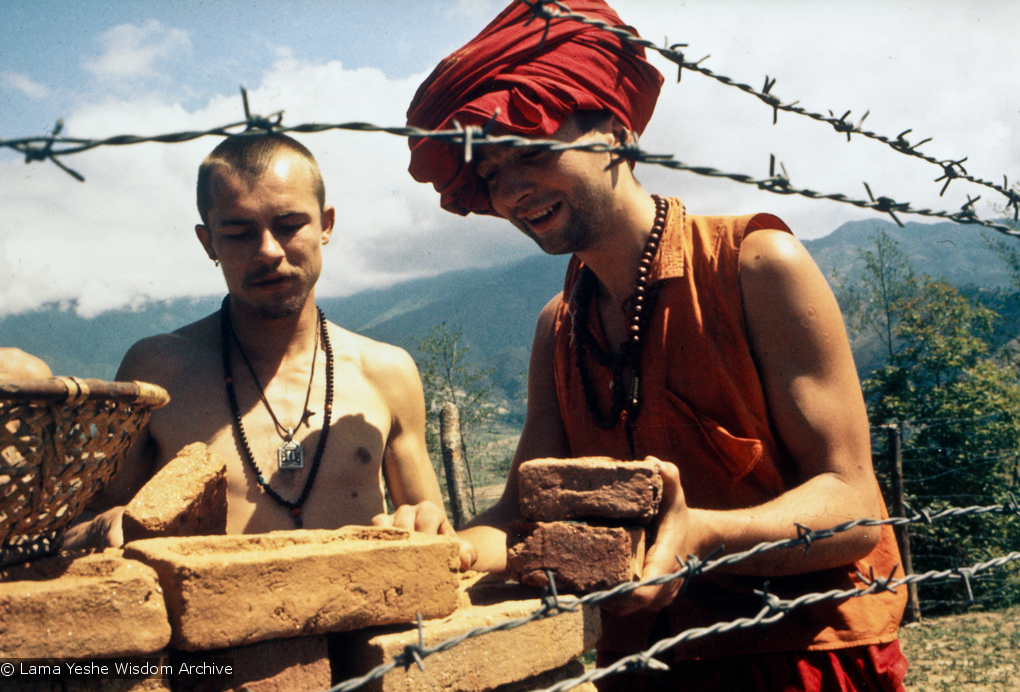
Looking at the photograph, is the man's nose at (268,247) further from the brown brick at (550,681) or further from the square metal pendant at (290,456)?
the brown brick at (550,681)

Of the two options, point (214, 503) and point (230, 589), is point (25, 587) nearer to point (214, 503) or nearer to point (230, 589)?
point (230, 589)

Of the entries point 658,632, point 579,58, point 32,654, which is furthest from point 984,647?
point 32,654

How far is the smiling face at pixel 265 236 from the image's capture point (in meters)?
3.27

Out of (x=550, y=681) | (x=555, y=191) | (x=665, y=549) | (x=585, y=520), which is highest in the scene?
(x=555, y=191)

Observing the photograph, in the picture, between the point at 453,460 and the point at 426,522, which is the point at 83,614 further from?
the point at 453,460

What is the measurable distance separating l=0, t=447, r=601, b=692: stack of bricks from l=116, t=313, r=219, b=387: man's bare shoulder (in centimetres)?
119

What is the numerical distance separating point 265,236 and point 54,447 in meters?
1.74

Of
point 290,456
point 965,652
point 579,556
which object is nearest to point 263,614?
point 579,556

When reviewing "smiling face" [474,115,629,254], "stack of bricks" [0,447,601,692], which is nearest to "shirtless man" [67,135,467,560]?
"stack of bricks" [0,447,601,692]

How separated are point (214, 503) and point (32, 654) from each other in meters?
0.90

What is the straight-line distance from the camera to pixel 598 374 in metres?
2.99

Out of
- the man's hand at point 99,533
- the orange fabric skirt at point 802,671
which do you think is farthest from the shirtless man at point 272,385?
the orange fabric skirt at point 802,671

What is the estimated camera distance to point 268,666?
1931mm

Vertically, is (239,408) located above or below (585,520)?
above
